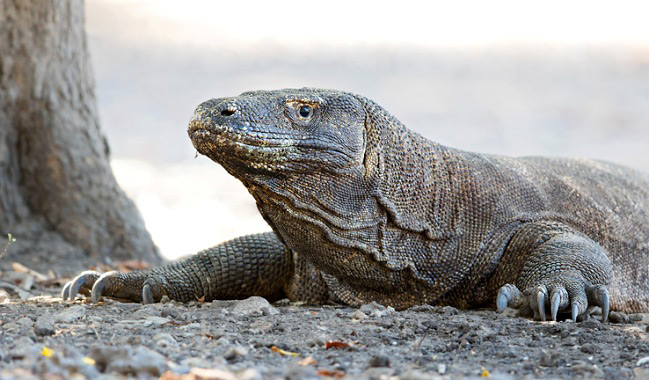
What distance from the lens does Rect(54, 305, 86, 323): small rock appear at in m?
3.99

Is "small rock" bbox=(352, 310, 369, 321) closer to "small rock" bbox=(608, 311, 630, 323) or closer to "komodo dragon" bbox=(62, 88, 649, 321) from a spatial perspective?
"komodo dragon" bbox=(62, 88, 649, 321)

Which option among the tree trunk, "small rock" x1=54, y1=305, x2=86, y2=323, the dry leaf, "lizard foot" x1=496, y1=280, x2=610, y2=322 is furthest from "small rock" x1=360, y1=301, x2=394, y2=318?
the tree trunk

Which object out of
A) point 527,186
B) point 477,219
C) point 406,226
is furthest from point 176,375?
point 527,186


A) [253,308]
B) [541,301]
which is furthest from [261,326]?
[541,301]

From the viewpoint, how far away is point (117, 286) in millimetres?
5402

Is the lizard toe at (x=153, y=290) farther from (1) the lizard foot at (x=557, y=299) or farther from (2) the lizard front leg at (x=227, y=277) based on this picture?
(1) the lizard foot at (x=557, y=299)

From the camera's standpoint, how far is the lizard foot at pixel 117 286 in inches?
211

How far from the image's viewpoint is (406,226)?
4.90 meters

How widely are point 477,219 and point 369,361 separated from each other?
6.75ft

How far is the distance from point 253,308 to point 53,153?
13.0 ft

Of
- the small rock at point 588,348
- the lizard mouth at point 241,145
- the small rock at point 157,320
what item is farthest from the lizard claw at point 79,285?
the small rock at point 588,348

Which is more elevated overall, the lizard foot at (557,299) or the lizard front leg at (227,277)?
the lizard foot at (557,299)

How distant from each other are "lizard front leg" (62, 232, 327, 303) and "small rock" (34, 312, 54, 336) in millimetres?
1491

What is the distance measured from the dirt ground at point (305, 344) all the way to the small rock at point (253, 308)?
11 mm
